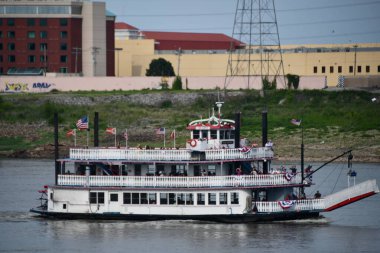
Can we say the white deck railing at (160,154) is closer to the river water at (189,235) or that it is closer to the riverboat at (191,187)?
the riverboat at (191,187)

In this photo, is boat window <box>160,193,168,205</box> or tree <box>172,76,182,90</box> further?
tree <box>172,76,182,90</box>

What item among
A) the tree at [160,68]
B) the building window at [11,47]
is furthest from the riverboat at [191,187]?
the tree at [160,68]

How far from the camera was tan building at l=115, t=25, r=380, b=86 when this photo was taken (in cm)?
13962

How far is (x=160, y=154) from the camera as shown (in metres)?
61.9

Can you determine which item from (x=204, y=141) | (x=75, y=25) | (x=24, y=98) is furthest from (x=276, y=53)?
(x=204, y=141)

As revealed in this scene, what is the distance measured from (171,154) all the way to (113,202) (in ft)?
12.3

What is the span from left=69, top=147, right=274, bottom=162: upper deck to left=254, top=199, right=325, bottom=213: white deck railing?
228 cm

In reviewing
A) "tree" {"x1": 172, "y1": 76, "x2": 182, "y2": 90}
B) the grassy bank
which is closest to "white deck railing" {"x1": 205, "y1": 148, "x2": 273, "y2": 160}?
the grassy bank

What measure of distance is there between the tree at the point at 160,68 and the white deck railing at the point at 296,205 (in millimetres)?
83840

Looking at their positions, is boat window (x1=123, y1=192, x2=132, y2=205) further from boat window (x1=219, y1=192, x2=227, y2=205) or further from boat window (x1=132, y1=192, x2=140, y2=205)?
boat window (x1=219, y1=192, x2=227, y2=205)

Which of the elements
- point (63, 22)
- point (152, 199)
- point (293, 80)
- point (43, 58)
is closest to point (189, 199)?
point (152, 199)

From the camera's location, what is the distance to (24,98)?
121250 millimetres

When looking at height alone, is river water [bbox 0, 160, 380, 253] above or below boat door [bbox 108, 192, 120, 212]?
below

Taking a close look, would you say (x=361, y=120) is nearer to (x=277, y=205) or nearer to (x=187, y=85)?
(x=187, y=85)
